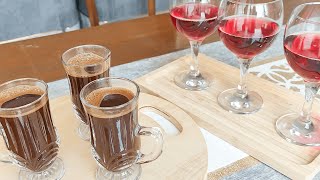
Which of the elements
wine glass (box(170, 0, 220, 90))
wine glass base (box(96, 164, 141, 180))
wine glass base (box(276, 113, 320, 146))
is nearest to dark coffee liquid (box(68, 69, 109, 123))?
wine glass base (box(96, 164, 141, 180))

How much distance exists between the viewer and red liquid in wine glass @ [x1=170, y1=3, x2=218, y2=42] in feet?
2.45

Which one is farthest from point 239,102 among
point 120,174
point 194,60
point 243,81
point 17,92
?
point 17,92

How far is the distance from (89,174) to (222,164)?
0.66 ft

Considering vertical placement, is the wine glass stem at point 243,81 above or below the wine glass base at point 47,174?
above

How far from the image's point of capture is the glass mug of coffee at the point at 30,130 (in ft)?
1.72

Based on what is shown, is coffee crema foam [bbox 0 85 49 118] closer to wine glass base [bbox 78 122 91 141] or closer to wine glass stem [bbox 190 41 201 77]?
wine glass base [bbox 78 122 91 141]

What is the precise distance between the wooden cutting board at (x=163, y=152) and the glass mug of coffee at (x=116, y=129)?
27mm

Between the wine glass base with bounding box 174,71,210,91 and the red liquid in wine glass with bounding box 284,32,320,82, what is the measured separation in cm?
23

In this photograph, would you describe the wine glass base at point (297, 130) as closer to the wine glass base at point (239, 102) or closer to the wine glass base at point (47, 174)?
the wine glass base at point (239, 102)

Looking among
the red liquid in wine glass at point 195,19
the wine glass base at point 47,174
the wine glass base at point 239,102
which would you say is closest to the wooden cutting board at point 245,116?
the wine glass base at point 239,102

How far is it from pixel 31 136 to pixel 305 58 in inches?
16.0

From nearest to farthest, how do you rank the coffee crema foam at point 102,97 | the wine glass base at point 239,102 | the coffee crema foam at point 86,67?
1. the coffee crema foam at point 102,97
2. the coffee crema foam at point 86,67
3. the wine glass base at point 239,102

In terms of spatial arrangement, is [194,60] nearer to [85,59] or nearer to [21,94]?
[85,59]

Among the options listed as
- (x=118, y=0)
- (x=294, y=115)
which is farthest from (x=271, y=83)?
(x=118, y=0)
